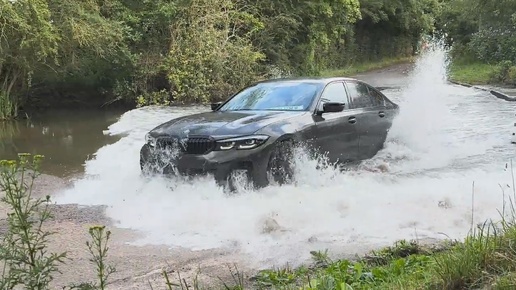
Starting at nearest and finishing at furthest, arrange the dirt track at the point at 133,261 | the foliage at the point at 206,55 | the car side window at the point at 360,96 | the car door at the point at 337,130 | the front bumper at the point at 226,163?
the dirt track at the point at 133,261, the front bumper at the point at 226,163, the car door at the point at 337,130, the car side window at the point at 360,96, the foliage at the point at 206,55

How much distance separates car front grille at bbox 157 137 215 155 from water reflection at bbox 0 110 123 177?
3736 millimetres

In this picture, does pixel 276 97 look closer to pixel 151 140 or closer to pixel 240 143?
pixel 240 143

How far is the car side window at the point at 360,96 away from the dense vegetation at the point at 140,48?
11.5 metres

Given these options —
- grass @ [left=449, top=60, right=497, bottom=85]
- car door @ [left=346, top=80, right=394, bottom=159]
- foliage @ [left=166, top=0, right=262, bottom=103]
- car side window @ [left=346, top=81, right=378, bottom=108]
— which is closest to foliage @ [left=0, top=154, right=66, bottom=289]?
car door @ [left=346, top=80, right=394, bottom=159]

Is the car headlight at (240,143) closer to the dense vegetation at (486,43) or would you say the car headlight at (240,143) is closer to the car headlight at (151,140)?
the car headlight at (151,140)

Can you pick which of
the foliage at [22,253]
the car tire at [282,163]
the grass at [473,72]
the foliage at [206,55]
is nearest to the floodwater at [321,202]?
the car tire at [282,163]

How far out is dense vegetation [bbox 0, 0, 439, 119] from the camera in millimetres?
18781

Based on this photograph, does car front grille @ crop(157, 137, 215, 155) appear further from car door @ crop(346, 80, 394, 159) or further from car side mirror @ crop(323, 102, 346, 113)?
car door @ crop(346, 80, 394, 159)

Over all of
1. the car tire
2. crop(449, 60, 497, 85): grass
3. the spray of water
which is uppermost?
the car tire

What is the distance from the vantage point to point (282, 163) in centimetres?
752

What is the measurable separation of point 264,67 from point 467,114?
34.6ft

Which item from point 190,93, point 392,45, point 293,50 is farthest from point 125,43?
point 392,45

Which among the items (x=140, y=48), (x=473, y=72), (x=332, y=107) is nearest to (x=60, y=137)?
(x=140, y=48)

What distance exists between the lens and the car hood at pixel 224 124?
7.33 m
